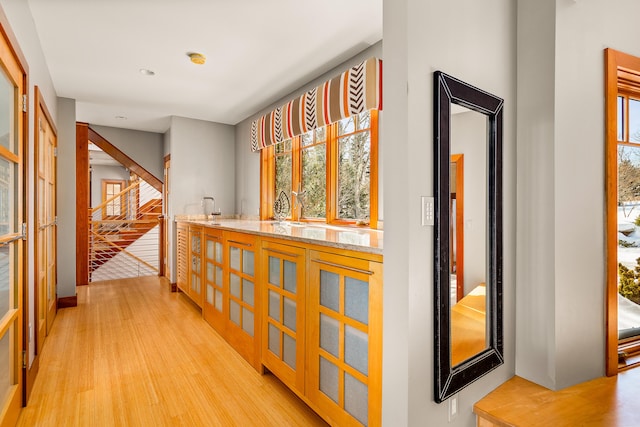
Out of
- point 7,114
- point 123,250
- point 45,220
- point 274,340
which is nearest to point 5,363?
point 7,114

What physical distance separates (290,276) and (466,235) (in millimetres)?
1011

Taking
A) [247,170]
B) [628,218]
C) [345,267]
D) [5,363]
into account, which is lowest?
[5,363]

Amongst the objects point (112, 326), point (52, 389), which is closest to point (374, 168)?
point (52, 389)

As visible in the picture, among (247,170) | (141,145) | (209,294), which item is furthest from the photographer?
(141,145)

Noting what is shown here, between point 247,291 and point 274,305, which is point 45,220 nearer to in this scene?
point 247,291

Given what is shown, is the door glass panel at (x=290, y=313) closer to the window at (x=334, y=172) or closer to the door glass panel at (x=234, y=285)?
the door glass panel at (x=234, y=285)

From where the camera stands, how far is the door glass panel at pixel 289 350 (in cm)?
199

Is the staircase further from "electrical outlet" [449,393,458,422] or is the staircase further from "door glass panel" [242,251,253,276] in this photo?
"electrical outlet" [449,393,458,422]

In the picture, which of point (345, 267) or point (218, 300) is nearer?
point (345, 267)

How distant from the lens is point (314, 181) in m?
3.61

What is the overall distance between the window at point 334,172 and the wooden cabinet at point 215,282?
0.98 meters

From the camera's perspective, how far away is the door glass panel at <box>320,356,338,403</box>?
1664 mm

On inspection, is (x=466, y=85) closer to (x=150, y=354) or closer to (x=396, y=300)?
(x=396, y=300)

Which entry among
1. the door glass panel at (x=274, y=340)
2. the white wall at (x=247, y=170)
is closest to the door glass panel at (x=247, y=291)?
the door glass panel at (x=274, y=340)
